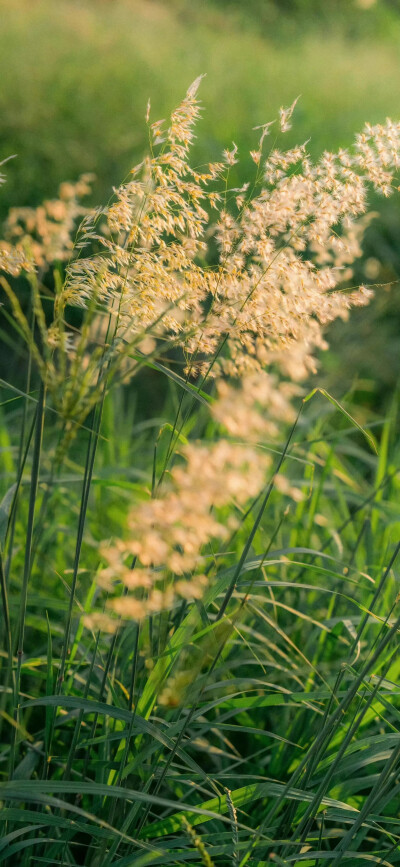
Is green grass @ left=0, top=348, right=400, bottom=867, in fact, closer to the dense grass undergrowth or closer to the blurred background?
the dense grass undergrowth

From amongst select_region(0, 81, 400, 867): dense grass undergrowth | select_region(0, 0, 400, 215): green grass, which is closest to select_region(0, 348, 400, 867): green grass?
select_region(0, 81, 400, 867): dense grass undergrowth

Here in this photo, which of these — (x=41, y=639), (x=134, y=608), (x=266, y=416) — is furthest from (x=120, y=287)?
(x=41, y=639)

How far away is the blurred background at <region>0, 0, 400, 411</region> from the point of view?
4059 mm

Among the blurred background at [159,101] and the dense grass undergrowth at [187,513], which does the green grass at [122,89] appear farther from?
the dense grass undergrowth at [187,513]

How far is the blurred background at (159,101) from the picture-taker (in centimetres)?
406

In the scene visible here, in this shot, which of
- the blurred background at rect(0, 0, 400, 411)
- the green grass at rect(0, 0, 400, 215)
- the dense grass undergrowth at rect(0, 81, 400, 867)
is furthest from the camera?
the green grass at rect(0, 0, 400, 215)

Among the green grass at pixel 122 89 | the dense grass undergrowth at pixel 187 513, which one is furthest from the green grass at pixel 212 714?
the green grass at pixel 122 89

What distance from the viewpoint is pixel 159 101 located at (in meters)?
4.93

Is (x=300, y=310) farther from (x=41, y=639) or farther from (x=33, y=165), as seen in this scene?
(x=33, y=165)

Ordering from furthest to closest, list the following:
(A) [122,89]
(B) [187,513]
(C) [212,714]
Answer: (A) [122,89], (C) [212,714], (B) [187,513]

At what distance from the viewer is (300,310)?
0.94 m

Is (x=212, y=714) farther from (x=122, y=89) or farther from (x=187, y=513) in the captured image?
(x=122, y=89)

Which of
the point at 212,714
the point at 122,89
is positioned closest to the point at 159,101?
the point at 122,89

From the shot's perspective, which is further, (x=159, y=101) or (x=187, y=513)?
(x=159, y=101)
